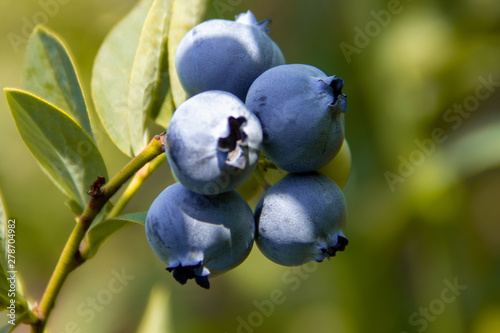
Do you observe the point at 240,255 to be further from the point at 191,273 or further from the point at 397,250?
the point at 397,250

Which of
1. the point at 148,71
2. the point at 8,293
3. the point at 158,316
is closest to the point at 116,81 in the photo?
the point at 148,71

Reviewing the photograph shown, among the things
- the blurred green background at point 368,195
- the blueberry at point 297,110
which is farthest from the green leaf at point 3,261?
the blurred green background at point 368,195

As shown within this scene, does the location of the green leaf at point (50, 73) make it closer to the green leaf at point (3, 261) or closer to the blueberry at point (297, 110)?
the green leaf at point (3, 261)

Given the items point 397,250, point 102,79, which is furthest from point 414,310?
point 102,79

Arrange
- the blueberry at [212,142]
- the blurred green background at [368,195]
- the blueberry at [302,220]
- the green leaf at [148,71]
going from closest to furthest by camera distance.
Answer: the blueberry at [212,142], the blueberry at [302,220], the green leaf at [148,71], the blurred green background at [368,195]

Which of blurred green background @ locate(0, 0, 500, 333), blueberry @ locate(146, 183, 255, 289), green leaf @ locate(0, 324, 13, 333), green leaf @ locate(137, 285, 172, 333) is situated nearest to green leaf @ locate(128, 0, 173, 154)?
blueberry @ locate(146, 183, 255, 289)

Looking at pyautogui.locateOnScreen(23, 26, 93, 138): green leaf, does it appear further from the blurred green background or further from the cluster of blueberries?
the blurred green background
